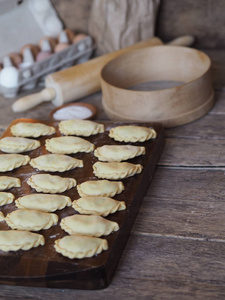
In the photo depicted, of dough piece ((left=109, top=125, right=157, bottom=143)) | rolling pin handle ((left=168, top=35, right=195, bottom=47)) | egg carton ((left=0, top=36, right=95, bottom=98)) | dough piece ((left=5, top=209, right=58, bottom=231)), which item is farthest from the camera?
rolling pin handle ((left=168, top=35, right=195, bottom=47))

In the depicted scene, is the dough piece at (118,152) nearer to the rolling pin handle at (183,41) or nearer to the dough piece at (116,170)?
the dough piece at (116,170)

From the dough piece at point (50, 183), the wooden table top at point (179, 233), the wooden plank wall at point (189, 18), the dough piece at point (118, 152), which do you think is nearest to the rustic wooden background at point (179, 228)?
the wooden table top at point (179, 233)

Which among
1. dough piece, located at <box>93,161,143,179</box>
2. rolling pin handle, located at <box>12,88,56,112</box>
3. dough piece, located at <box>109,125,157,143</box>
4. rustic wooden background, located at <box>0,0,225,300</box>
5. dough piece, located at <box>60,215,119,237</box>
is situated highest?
dough piece, located at <box>60,215,119,237</box>

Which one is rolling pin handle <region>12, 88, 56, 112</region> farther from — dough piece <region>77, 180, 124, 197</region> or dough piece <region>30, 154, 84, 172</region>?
dough piece <region>77, 180, 124, 197</region>

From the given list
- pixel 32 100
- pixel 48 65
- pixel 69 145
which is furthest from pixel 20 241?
pixel 48 65

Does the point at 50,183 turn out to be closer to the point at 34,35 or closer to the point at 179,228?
the point at 179,228

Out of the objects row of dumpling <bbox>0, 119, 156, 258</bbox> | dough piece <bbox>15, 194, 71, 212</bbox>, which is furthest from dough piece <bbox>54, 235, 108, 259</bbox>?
dough piece <bbox>15, 194, 71, 212</bbox>

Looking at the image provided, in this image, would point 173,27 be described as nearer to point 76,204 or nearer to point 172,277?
point 76,204
